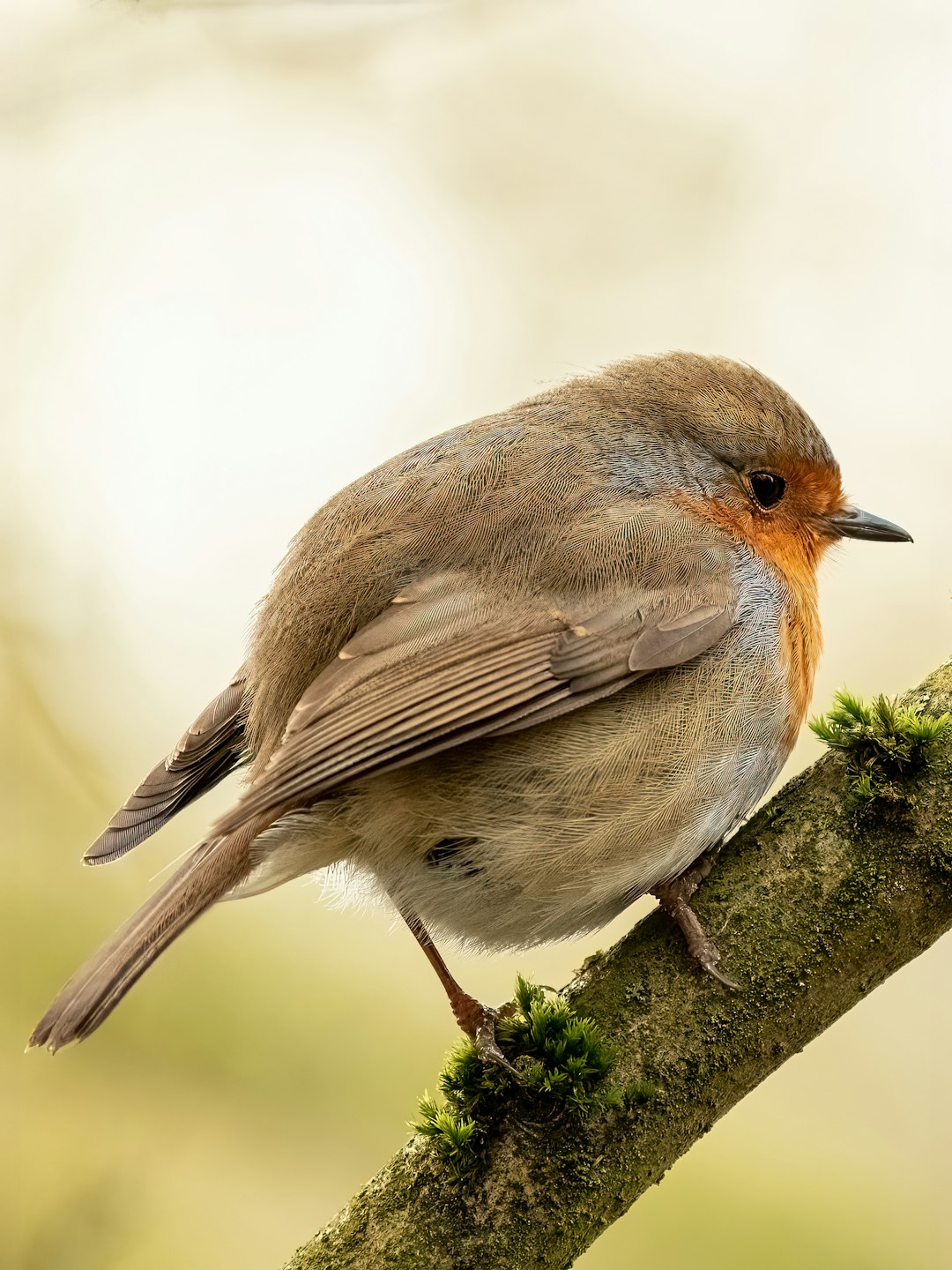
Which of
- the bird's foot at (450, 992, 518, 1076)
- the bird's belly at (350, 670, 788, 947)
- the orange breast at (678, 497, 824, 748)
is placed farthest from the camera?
the orange breast at (678, 497, 824, 748)

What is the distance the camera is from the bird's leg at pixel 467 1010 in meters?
2.52

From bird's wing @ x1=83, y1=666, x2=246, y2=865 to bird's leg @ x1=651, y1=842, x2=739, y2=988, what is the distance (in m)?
1.26

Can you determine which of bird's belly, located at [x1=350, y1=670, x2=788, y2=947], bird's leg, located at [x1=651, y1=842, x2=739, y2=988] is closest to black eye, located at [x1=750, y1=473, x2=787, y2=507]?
bird's belly, located at [x1=350, y1=670, x2=788, y2=947]

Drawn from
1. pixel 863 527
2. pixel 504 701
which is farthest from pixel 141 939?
pixel 863 527

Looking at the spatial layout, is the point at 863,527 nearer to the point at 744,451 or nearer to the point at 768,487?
the point at 768,487

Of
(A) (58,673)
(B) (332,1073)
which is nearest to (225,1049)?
(B) (332,1073)

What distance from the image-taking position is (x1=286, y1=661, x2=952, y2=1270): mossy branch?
2.32 metres

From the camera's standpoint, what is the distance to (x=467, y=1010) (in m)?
2.77

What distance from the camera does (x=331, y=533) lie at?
2926mm

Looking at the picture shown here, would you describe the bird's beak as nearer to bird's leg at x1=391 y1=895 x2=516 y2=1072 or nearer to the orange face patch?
the orange face patch

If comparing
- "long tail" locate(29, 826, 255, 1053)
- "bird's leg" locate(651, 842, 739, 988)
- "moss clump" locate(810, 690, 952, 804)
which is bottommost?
"bird's leg" locate(651, 842, 739, 988)

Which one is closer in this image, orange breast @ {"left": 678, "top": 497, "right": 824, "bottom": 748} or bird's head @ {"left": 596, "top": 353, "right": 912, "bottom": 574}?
orange breast @ {"left": 678, "top": 497, "right": 824, "bottom": 748}

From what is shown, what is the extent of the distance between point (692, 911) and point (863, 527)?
1495mm

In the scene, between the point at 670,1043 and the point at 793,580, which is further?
the point at 793,580
